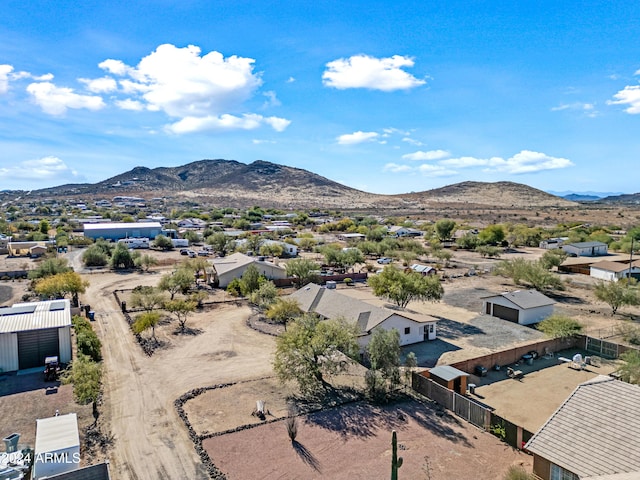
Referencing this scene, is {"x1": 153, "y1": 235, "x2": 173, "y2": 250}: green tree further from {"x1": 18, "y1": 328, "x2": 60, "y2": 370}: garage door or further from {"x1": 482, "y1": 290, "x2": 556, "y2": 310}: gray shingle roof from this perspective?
{"x1": 482, "y1": 290, "x2": 556, "y2": 310}: gray shingle roof

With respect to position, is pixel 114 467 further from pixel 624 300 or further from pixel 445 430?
pixel 624 300

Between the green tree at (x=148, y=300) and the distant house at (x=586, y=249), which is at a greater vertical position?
the distant house at (x=586, y=249)

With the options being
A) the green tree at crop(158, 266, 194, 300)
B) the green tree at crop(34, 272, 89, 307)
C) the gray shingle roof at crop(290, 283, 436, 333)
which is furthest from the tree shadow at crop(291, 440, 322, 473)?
the green tree at crop(34, 272, 89, 307)

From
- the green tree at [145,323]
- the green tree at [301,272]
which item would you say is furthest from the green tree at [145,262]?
the green tree at [145,323]

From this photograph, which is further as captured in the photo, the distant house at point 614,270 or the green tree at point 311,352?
the distant house at point 614,270

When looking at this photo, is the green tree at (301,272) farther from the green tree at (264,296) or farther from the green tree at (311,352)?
the green tree at (311,352)

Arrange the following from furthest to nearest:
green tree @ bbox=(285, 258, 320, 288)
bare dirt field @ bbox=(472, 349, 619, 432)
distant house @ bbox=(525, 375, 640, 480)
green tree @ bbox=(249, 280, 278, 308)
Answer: green tree @ bbox=(285, 258, 320, 288) < green tree @ bbox=(249, 280, 278, 308) < bare dirt field @ bbox=(472, 349, 619, 432) < distant house @ bbox=(525, 375, 640, 480)

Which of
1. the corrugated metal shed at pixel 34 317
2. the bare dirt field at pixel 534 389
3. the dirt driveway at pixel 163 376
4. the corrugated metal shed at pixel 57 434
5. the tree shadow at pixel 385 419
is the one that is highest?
the corrugated metal shed at pixel 34 317
